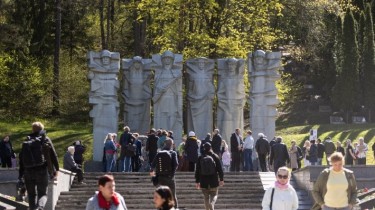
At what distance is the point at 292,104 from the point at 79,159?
32197 mm

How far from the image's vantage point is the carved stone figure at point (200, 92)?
34.2 meters

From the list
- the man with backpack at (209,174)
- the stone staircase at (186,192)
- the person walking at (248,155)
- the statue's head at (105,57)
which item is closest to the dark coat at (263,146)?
the person walking at (248,155)

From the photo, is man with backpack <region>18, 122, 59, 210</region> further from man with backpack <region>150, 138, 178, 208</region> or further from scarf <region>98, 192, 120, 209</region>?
scarf <region>98, 192, 120, 209</region>

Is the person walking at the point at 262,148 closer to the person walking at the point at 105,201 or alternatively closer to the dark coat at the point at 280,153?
the dark coat at the point at 280,153

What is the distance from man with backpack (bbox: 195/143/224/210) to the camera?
19594 millimetres

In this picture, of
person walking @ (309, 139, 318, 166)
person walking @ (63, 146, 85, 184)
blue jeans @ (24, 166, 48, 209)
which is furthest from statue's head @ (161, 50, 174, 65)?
blue jeans @ (24, 166, 48, 209)

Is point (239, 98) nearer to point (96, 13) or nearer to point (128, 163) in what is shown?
point (128, 163)

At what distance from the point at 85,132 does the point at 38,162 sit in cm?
3020

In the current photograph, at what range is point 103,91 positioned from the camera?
3359 centimetres

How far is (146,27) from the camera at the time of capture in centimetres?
4719

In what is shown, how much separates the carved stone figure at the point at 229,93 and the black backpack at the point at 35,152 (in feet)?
58.8

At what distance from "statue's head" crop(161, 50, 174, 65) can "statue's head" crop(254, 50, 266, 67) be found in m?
2.96

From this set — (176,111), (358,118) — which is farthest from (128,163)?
(358,118)

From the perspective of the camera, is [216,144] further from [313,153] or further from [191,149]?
[313,153]
